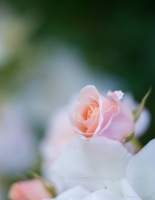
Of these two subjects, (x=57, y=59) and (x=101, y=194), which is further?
(x=57, y=59)

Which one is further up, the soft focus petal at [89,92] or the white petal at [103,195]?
the soft focus petal at [89,92]

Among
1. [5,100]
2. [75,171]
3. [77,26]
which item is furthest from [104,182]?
[77,26]

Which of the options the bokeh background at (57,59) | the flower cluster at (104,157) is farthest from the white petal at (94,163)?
the bokeh background at (57,59)

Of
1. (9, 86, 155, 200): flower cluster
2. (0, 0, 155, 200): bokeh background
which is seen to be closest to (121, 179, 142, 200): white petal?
(9, 86, 155, 200): flower cluster

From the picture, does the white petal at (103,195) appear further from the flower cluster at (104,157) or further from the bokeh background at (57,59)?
the bokeh background at (57,59)

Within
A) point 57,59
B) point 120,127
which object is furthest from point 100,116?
point 57,59

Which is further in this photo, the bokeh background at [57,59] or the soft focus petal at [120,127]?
the bokeh background at [57,59]

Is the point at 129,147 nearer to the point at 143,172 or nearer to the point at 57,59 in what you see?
the point at 143,172

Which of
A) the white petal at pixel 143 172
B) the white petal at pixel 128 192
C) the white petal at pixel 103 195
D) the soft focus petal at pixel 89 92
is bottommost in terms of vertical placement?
the white petal at pixel 103 195
